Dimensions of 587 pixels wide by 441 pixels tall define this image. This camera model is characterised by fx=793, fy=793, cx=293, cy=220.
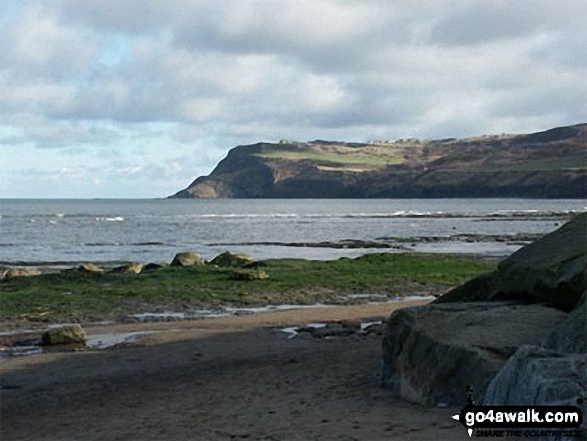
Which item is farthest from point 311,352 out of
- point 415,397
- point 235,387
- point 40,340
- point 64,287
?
point 64,287

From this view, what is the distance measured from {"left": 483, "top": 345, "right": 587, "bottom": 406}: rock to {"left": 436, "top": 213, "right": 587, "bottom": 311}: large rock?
15.1 ft

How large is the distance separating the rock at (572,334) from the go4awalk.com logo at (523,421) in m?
1.74

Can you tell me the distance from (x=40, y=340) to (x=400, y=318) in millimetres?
11681

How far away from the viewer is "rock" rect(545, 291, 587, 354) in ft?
30.5

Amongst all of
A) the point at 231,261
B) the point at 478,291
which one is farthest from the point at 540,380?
the point at 231,261

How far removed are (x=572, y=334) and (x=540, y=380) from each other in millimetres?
2896

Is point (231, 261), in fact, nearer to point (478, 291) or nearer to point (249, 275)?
point (249, 275)

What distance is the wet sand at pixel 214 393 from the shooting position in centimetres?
1009

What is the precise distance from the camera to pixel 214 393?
13289 millimetres

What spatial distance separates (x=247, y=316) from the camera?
25.4 metres

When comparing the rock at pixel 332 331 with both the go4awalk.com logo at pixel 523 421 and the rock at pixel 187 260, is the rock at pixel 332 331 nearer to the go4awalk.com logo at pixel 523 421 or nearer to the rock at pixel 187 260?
the go4awalk.com logo at pixel 523 421

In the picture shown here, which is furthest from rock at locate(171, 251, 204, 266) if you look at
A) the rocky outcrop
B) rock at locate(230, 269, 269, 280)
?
the rocky outcrop

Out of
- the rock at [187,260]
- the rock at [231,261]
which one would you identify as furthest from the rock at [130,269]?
the rock at [231,261]

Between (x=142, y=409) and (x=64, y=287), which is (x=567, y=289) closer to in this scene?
(x=142, y=409)
